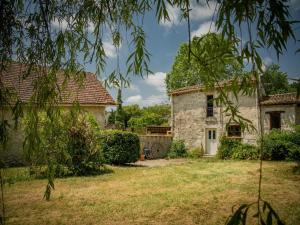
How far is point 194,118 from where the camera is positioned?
2306cm

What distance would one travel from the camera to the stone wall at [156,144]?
70.9 ft

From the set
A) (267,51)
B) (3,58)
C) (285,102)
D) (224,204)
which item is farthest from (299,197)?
(285,102)

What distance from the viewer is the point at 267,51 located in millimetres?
1822

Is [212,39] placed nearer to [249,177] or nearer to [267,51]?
[267,51]

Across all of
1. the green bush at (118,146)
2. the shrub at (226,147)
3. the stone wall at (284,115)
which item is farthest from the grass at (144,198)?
the stone wall at (284,115)

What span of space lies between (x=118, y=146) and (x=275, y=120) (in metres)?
13.2

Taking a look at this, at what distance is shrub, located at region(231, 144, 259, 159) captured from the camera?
18.7 metres

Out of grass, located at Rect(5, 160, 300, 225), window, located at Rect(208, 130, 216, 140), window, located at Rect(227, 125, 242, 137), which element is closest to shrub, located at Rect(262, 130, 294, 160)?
window, located at Rect(227, 125, 242, 137)

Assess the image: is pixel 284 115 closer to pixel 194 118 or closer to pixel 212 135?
pixel 212 135

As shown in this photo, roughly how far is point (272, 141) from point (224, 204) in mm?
12391

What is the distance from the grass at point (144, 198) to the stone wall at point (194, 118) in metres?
9.99

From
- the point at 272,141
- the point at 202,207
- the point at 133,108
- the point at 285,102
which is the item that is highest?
the point at 133,108

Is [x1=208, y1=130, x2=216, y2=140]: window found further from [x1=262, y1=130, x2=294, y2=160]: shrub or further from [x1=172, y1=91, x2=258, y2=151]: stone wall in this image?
[x1=262, y1=130, x2=294, y2=160]: shrub

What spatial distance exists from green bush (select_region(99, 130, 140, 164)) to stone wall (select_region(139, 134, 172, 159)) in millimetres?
6297
